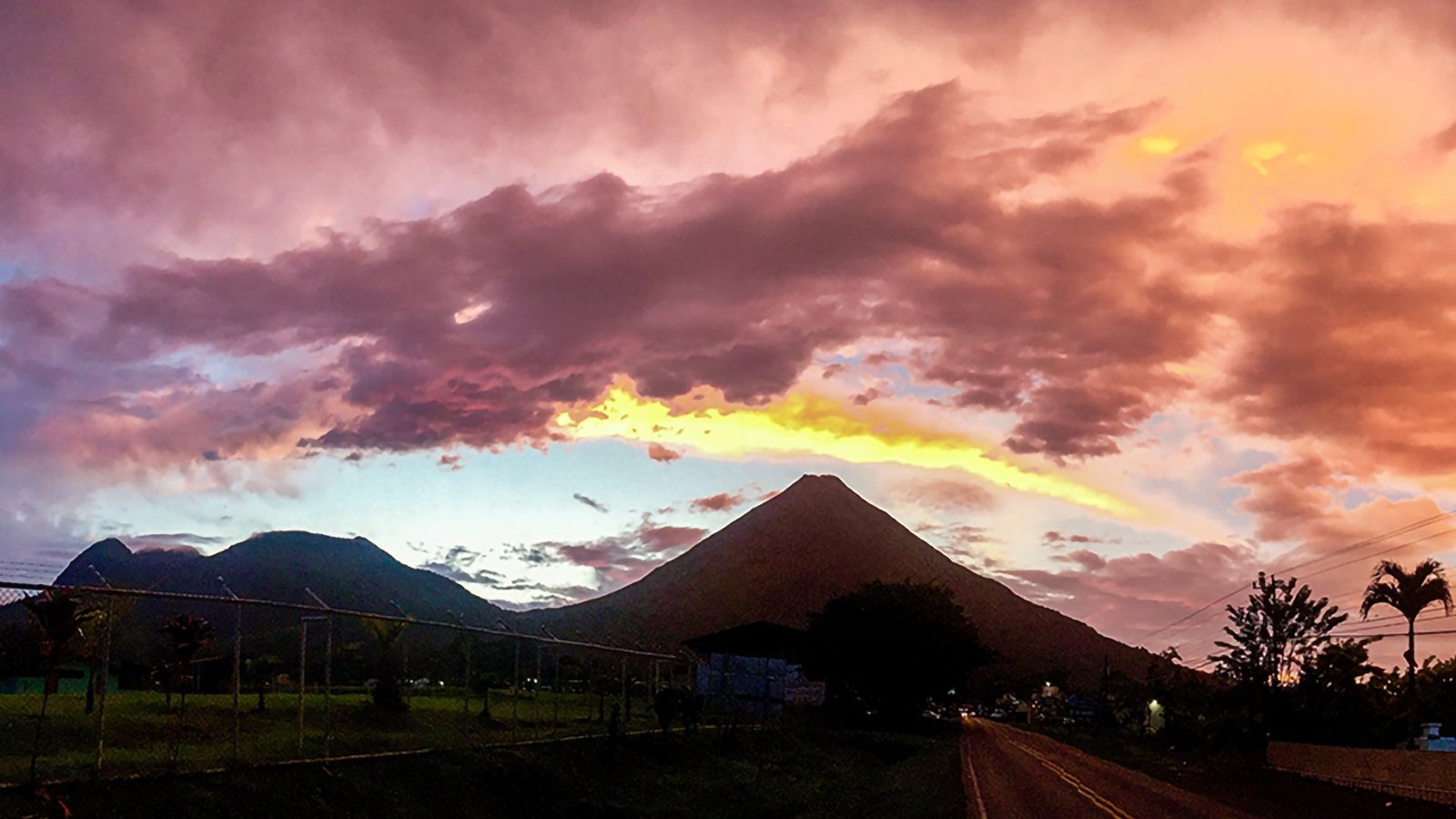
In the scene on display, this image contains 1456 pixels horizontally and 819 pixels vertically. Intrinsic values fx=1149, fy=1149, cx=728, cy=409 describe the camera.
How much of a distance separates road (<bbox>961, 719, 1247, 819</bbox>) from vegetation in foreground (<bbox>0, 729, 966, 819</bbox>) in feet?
4.42

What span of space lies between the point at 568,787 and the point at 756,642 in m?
85.3

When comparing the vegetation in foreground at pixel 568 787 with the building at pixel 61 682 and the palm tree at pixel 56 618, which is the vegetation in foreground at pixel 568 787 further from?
the building at pixel 61 682

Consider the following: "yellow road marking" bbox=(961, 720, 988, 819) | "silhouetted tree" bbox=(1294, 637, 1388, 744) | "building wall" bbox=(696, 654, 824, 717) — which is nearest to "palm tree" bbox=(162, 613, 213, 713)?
"building wall" bbox=(696, 654, 824, 717)

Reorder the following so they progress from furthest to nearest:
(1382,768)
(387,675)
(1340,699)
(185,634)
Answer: (1340,699)
(1382,768)
(387,675)
(185,634)

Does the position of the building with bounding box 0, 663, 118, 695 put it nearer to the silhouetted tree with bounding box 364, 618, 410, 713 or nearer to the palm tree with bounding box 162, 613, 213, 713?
the palm tree with bounding box 162, 613, 213, 713

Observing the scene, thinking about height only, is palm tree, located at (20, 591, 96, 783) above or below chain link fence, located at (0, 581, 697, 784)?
above

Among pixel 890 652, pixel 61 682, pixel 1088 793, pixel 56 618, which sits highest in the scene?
pixel 56 618

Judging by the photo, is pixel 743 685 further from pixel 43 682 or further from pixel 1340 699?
pixel 1340 699

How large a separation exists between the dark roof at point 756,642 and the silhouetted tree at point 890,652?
7.73 feet

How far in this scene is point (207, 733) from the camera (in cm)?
2772

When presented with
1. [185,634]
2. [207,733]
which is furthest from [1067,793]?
[185,634]

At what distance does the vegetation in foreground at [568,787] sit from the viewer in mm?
18031

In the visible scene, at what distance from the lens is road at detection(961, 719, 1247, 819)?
1460 inches

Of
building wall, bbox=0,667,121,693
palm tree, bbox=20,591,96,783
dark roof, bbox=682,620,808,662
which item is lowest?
dark roof, bbox=682,620,808,662
